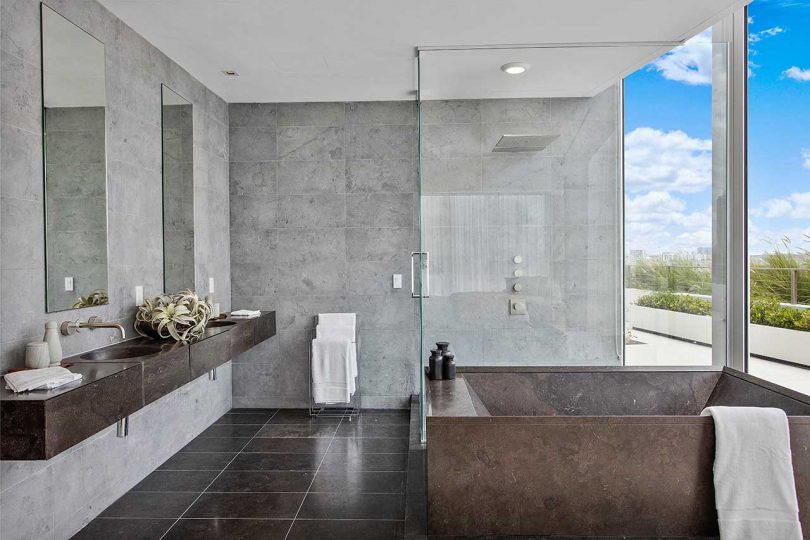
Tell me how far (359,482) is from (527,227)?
1.85 meters

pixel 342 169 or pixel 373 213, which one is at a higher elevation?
pixel 342 169

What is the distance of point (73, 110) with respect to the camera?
2.55 m

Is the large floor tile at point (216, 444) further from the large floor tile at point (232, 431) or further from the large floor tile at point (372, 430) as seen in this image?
the large floor tile at point (372, 430)

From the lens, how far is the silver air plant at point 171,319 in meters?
2.90

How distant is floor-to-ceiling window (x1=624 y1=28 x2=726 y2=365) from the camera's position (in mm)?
2945

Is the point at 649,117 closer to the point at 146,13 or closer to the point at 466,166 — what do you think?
the point at 466,166

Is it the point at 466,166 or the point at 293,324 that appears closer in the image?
the point at 466,166

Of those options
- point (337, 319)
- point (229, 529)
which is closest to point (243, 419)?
point (337, 319)

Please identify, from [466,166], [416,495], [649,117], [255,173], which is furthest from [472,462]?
[255,173]

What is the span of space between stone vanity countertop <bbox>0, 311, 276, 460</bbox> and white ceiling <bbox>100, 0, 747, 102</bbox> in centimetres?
188

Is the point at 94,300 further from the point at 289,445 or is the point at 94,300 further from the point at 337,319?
the point at 337,319

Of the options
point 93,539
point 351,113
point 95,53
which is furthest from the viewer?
point 351,113

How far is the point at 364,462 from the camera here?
340cm

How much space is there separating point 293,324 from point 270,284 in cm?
42
